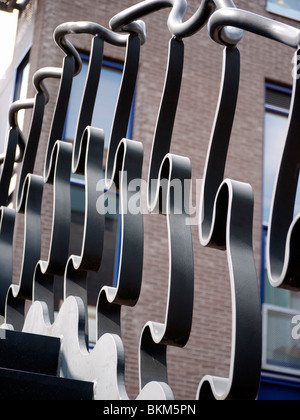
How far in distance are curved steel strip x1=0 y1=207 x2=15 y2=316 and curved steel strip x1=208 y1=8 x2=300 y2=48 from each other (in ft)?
4.06

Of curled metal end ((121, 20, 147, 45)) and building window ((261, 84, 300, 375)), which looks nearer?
curled metal end ((121, 20, 147, 45))

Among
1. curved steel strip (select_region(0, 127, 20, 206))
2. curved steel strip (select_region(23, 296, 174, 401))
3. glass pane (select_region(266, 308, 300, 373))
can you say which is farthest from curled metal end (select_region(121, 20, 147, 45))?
glass pane (select_region(266, 308, 300, 373))

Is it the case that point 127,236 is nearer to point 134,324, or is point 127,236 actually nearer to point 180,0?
point 180,0

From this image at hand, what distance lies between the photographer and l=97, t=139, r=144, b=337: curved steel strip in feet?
4.72

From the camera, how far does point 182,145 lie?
998 cm

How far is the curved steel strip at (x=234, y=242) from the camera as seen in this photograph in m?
1.05

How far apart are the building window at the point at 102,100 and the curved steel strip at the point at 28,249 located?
23.0 ft

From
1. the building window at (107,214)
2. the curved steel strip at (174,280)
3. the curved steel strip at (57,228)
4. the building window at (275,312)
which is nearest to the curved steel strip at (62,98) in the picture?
the curved steel strip at (57,228)

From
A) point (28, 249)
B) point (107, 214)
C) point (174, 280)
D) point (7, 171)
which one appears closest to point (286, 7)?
point (107, 214)

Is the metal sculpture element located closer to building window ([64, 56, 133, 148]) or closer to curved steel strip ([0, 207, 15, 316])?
curved steel strip ([0, 207, 15, 316])

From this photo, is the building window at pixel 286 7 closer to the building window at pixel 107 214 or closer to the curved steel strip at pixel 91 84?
the building window at pixel 107 214

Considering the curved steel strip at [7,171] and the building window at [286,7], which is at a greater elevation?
the building window at [286,7]

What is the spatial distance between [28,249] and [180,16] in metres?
0.86

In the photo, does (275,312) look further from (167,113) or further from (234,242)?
(234,242)
